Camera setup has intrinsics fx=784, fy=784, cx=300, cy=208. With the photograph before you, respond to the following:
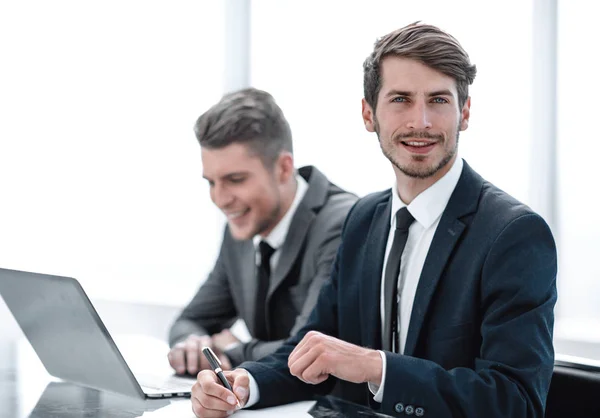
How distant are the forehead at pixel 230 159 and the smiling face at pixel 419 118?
84 cm

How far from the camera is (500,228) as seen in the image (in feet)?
5.75

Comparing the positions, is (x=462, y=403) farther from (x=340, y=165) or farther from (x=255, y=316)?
(x=340, y=165)

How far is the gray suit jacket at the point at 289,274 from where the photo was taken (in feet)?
8.45

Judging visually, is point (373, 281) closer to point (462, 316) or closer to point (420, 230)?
point (420, 230)

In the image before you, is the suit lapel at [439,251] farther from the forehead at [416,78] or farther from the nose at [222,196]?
the nose at [222,196]

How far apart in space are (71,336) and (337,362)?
0.70 meters

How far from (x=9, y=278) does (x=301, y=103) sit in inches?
98.8

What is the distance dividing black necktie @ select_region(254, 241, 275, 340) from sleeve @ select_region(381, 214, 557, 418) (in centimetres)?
111

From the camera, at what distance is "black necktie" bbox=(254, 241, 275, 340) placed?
2.75 metres

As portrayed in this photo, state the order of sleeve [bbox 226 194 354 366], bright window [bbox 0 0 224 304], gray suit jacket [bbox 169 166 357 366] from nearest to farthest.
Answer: sleeve [bbox 226 194 354 366] < gray suit jacket [bbox 169 166 357 366] < bright window [bbox 0 0 224 304]

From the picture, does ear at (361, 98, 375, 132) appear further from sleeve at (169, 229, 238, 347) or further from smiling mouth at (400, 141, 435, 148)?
sleeve at (169, 229, 238, 347)

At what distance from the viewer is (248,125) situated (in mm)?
2717

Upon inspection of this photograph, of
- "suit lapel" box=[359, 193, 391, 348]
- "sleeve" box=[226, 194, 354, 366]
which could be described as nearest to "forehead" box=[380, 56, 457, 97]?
"suit lapel" box=[359, 193, 391, 348]

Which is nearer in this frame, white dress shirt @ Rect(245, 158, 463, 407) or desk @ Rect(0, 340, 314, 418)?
desk @ Rect(0, 340, 314, 418)
